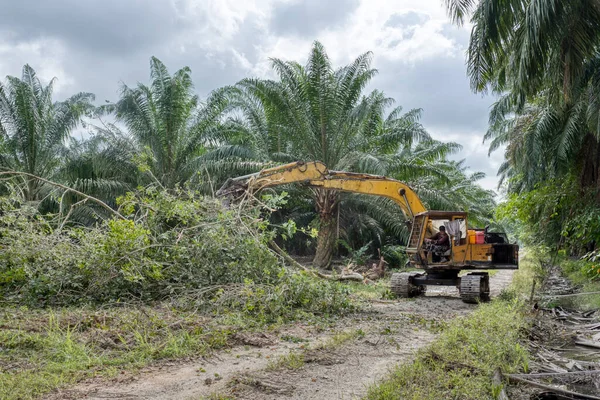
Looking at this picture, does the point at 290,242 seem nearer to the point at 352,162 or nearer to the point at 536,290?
the point at 352,162

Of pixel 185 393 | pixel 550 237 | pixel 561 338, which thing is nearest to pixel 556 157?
pixel 550 237

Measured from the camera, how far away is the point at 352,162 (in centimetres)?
1998

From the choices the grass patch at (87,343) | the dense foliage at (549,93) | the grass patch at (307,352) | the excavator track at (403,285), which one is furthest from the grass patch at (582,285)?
the grass patch at (87,343)

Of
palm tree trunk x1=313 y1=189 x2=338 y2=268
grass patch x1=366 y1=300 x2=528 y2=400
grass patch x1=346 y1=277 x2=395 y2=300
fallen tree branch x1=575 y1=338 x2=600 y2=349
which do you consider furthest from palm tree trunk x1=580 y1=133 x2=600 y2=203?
grass patch x1=366 y1=300 x2=528 y2=400

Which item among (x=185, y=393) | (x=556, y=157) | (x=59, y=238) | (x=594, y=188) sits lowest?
(x=185, y=393)

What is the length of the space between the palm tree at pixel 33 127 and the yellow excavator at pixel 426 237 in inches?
496

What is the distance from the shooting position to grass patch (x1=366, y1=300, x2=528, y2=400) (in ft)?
16.5

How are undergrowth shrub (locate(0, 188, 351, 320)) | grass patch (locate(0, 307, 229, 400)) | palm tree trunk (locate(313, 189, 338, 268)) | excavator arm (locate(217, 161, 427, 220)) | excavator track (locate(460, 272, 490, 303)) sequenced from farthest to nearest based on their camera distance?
palm tree trunk (locate(313, 189, 338, 268)) → excavator arm (locate(217, 161, 427, 220)) → excavator track (locate(460, 272, 490, 303)) → undergrowth shrub (locate(0, 188, 351, 320)) → grass patch (locate(0, 307, 229, 400))

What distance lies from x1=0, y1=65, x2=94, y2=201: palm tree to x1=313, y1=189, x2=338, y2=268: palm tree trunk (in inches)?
444

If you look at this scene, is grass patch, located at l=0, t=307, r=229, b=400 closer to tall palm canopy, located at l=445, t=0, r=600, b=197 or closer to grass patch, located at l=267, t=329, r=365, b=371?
grass patch, located at l=267, t=329, r=365, b=371

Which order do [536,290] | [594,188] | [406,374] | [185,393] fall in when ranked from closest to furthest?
1. [185,393]
2. [406,374]
3. [536,290]
4. [594,188]

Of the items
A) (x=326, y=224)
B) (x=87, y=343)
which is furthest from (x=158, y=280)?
(x=326, y=224)

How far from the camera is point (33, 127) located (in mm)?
21375

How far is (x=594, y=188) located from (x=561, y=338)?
11726mm
